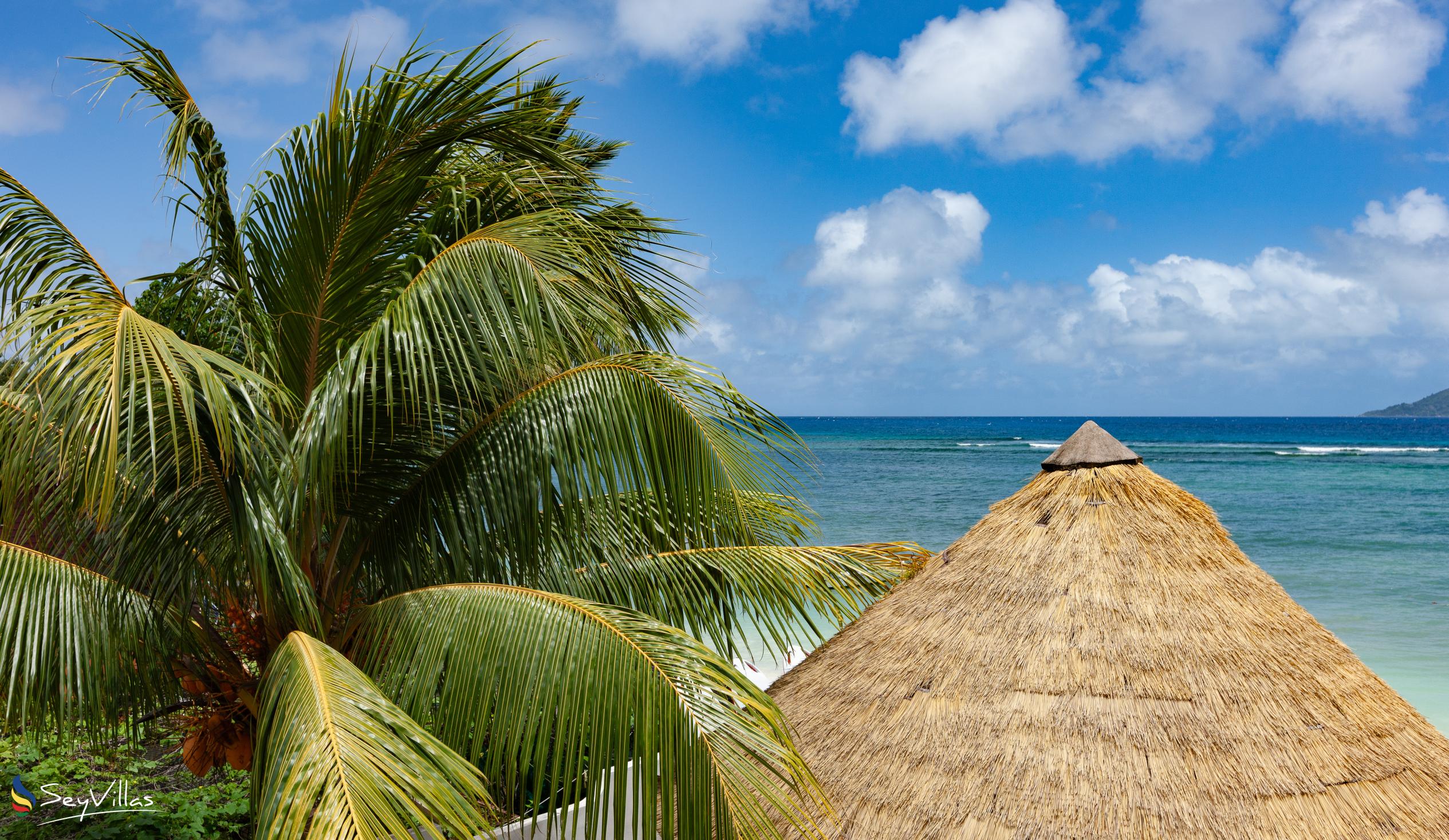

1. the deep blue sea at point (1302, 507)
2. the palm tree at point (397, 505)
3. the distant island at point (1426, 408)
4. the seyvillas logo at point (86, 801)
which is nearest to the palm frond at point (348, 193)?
the palm tree at point (397, 505)

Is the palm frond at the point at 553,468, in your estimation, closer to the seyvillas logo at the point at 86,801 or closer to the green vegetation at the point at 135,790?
the green vegetation at the point at 135,790

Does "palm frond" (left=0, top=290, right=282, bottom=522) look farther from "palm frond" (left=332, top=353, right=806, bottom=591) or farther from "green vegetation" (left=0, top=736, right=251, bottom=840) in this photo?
"green vegetation" (left=0, top=736, right=251, bottom=840)

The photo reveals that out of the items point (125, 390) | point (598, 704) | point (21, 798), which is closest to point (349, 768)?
point (598, 704)

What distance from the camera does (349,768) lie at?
2.10 m

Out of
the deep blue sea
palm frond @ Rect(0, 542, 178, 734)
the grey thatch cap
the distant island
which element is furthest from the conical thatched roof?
the distant island

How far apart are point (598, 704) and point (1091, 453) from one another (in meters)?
2.62

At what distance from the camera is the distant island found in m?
110

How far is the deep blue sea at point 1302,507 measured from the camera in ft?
42.3

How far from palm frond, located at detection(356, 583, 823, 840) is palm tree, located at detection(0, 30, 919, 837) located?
0.03 feet

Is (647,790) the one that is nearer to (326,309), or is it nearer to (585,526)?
(585,526)

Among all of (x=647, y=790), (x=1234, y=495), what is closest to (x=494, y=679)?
(x=647, y=790)

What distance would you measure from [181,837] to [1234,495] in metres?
31.7

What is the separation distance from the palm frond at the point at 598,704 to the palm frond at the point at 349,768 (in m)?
0.30

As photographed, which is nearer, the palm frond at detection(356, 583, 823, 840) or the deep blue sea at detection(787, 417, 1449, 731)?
the palm frond at detection(356, 583, 823, 840)
